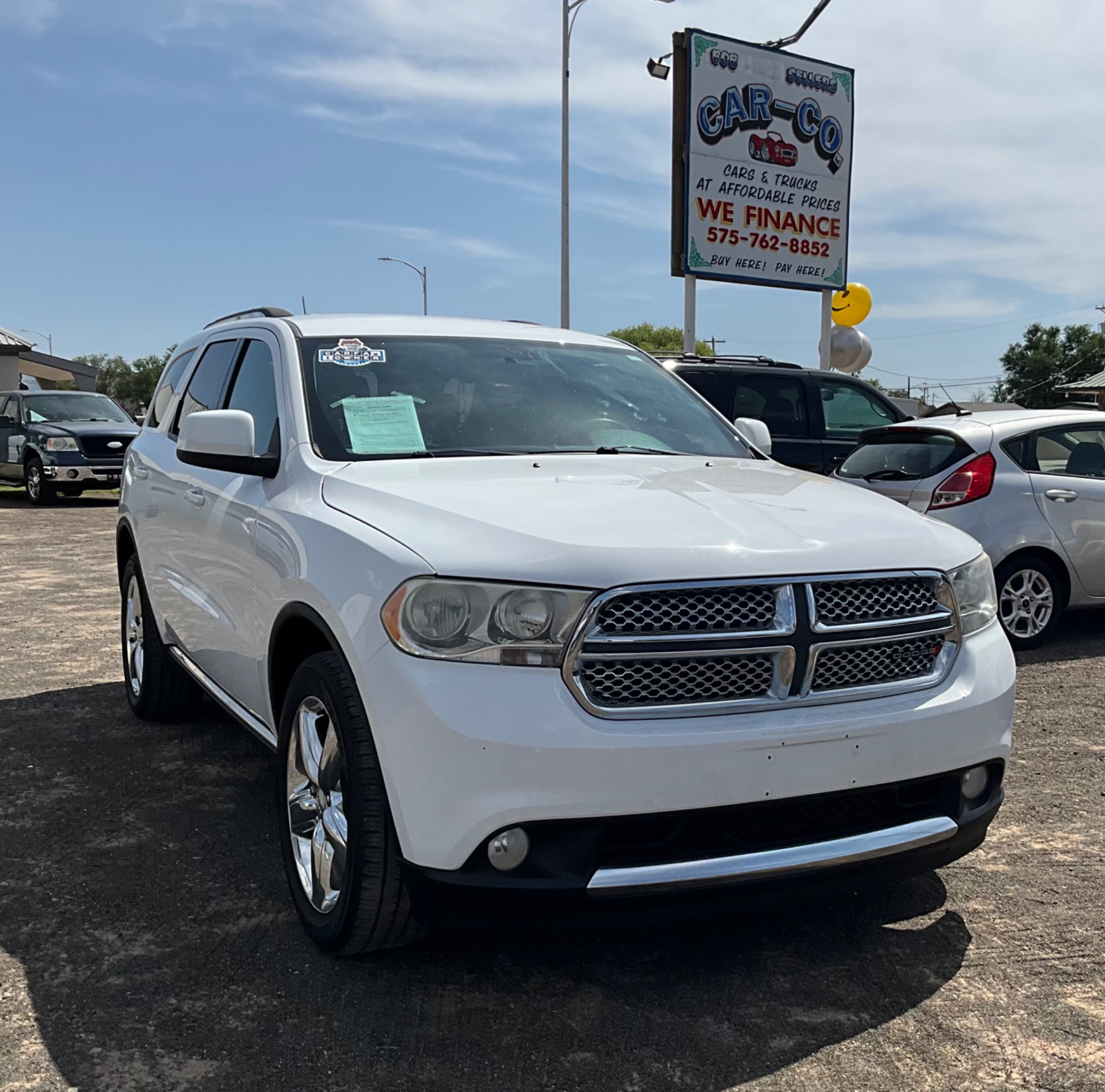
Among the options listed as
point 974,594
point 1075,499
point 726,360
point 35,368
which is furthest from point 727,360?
point 35,368

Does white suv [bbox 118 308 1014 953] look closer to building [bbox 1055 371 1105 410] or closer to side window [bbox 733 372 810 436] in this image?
side window [bbox 733 372 810 436]

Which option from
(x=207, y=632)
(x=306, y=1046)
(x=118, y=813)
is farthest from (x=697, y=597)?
(x=118, y=813)

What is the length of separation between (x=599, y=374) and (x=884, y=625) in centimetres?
194

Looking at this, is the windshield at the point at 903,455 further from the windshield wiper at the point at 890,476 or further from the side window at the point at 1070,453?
the side window at the point at 1070,453

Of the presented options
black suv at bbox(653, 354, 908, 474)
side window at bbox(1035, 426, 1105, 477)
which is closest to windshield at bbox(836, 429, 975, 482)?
side window at bbox(1035, 426, 1105, 477)

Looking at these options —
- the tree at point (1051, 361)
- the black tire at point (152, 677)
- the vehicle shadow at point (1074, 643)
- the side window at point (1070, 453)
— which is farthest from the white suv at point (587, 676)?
the tree at point (1051, 361)

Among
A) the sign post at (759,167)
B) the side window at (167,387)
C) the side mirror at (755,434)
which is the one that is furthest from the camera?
the sign post at (759,167)

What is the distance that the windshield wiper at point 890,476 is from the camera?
7.46 m

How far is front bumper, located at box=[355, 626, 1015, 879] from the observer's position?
8.50 ft

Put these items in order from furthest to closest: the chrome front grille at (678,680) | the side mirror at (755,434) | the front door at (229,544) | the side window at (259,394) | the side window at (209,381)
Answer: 1. the side window at (209,381)
2. the side mirror at (755,434)
3. the side window at (259,394)
4. the front door at (229,544)
5. the chrome front grille at (678,680)

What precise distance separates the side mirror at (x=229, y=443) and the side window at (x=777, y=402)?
7.00 metres

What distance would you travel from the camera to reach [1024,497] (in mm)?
7266

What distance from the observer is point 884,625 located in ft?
9.66

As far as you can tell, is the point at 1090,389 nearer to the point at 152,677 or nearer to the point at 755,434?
the point at 755,434
